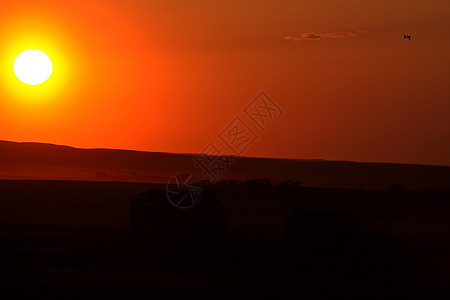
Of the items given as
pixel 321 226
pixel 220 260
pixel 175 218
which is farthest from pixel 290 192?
pixel 220 260

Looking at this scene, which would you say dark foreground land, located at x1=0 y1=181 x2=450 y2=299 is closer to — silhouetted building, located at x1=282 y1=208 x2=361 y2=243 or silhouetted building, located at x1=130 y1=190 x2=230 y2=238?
silhouetted building, located at x1=282 y1=208 x2=361 y2=243

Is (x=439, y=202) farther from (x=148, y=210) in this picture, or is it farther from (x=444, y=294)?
(x=444, y=294)

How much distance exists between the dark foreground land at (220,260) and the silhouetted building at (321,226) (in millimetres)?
1481

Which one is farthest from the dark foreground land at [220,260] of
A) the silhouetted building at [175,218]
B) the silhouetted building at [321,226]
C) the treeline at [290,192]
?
the treeline at [290,192]

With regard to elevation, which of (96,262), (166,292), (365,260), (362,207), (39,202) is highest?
(39,202)

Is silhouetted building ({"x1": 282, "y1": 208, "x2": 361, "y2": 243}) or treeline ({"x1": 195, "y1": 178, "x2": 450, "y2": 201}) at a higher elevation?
treeline ({"x1": 195, "y1": 178, "x2": 450, "y2": 201})

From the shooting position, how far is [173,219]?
192ft

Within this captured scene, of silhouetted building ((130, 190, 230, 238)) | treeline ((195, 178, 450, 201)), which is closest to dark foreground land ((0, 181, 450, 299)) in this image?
silhouetted building ((130, 190, 230, 238))

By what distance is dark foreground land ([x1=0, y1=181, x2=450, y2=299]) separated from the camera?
33969 millimetres

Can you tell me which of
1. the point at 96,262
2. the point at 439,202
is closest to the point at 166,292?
the point at 96,262

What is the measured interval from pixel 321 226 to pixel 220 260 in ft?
48.3

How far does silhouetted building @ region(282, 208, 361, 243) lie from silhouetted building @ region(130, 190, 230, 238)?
5789 millimetres

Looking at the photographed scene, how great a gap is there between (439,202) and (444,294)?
61042mm

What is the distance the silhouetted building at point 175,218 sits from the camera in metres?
58.5
